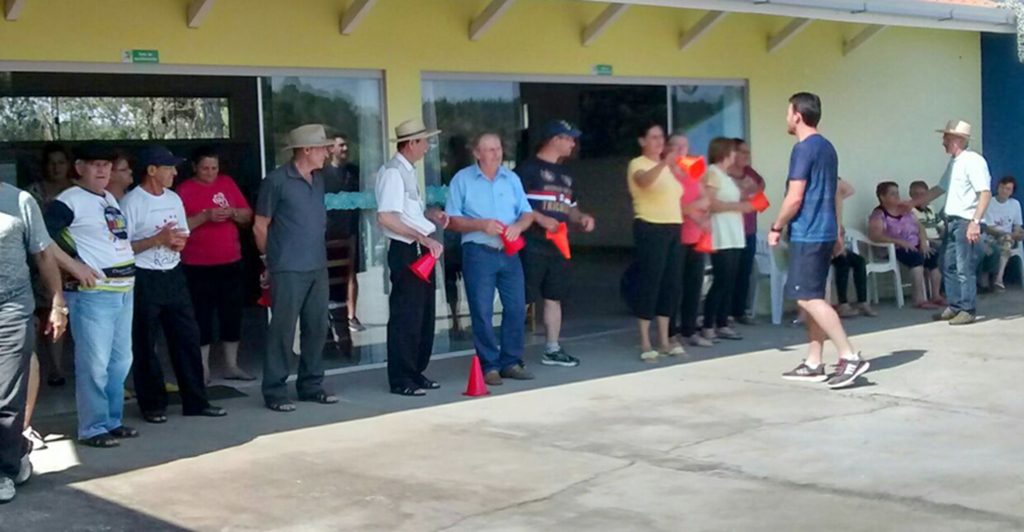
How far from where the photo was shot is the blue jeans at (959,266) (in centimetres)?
1072

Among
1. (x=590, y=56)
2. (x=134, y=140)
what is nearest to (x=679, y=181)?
(x=590, y=56)

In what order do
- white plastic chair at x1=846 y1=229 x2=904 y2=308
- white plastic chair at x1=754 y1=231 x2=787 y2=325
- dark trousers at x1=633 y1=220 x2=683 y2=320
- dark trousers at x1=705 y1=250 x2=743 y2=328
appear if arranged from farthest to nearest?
white plastic chair at x1=846 y1=229 x2=904 y2=308, white plastic chair at x1=754 y1=231 x2=787 y2=325, dark trousers at x1=705 y1=250 x2=743 y2=328, dark trousers at x1=633 y1=220 x2=683 y2=320

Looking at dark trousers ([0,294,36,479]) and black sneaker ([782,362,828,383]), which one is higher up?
dark trousers ([0,294,36,479])

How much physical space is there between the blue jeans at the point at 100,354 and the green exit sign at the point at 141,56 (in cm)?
185

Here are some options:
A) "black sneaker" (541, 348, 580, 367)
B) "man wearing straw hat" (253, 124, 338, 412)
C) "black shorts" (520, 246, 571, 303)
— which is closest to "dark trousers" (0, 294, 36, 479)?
"man wearing straw hat" (253, 124, 338, 412)

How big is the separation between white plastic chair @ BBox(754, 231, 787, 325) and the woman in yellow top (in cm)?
220

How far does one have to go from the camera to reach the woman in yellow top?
9438 millimetres

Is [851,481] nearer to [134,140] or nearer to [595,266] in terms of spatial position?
[134,140]

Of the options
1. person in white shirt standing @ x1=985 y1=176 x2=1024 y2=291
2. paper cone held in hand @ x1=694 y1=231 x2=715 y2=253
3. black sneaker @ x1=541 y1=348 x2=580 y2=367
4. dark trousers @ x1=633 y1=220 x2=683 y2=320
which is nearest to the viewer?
black sneaker @ x1=541 y1=348 x2=580 y2=367

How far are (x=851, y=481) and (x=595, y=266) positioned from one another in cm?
1147

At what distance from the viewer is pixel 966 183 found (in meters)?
10.6

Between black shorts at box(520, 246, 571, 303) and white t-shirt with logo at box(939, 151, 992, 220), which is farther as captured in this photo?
white t-shirt with logo at box(939, 151, 992, 220)

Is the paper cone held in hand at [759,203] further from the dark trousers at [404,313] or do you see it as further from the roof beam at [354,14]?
the roof beam at [354,14]

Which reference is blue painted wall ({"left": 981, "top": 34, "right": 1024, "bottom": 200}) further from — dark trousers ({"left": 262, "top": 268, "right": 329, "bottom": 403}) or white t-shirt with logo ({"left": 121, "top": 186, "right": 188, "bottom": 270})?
white t-shirt with logo ({"left": 121, "top": 186, "right": 188, "bottom": 270})
